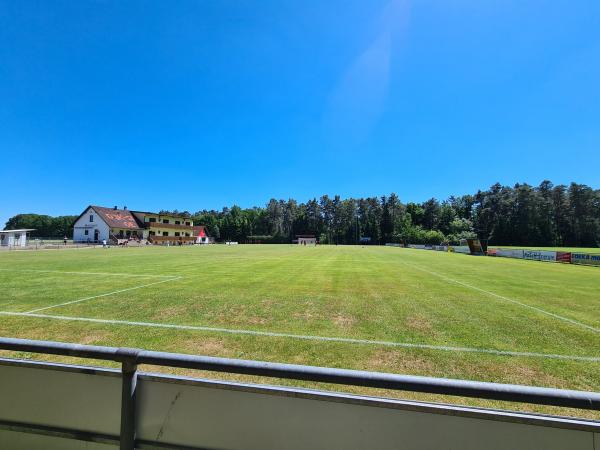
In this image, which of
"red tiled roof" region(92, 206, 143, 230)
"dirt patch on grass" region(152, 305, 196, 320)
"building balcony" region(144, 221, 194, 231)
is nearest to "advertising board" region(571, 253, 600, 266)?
"dirt patch on grass" region(152, 305, 196, 320)

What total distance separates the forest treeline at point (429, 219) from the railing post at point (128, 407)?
315 ft

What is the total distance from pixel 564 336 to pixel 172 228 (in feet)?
255

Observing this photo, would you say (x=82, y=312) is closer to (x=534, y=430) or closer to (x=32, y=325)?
(x=32, y=325)

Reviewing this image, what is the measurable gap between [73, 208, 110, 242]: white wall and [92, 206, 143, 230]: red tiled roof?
80cm

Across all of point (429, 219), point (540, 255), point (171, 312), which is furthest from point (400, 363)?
point (429, 219)

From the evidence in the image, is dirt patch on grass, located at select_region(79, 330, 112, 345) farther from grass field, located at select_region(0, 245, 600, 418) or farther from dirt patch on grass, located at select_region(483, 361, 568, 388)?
dirt patch on grass, located at select_region(483, 361, 568, 388)

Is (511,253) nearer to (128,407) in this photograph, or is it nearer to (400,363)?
(400,363)

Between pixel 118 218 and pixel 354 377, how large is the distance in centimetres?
7329

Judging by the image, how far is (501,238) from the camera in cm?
9631

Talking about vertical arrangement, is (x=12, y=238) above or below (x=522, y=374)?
above

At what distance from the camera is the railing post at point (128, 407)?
200cm

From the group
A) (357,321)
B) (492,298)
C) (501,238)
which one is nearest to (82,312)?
(357,321)

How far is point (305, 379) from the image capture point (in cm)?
168

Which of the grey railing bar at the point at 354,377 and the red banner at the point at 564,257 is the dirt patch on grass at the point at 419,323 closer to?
the grey railing bar at the point at 354,377
